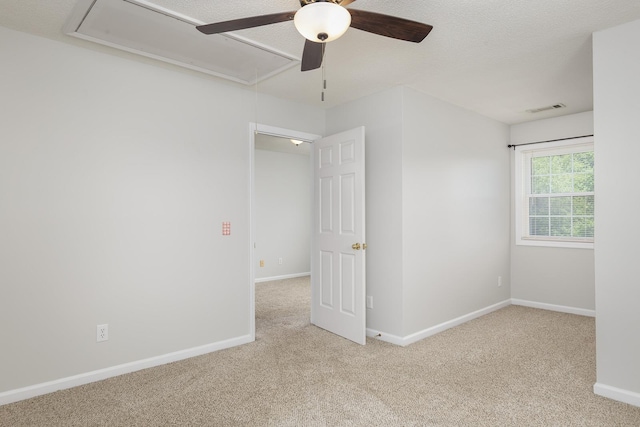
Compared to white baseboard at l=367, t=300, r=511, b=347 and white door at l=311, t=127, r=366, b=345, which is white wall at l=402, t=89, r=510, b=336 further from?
white door at l=311, t=127, r=366, b=345

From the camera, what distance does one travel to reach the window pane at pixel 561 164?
465cm

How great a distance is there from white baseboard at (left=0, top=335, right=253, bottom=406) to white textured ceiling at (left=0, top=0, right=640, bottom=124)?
2.36 m

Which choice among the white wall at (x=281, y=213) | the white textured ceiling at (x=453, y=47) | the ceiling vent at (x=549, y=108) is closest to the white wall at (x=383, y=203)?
the white textured ceiling at (x=453, y=47)

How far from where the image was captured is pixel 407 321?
3525mm

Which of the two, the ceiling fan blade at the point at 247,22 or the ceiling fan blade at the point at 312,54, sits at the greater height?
the ceiling fan blade at the point at 247,22

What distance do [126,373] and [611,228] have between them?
140 inches

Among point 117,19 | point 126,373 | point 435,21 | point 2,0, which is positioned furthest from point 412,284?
point 2,0

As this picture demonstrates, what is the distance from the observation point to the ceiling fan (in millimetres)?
1581

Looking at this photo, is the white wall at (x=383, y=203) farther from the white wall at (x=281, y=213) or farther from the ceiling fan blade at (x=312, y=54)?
the white wall at (x=281, y=213)

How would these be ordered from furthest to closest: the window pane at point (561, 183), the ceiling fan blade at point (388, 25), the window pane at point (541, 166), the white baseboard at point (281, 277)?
the white baseboard at point (281, 277)
the window pane at point (541, 166)
the window pane at point (561, 183)
the ceiling fan blade at point (388, 25)

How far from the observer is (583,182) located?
453 cm

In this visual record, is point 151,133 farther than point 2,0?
Yes

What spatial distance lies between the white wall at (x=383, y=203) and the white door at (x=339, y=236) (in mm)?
260

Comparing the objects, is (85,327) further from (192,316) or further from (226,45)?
(226,45)
